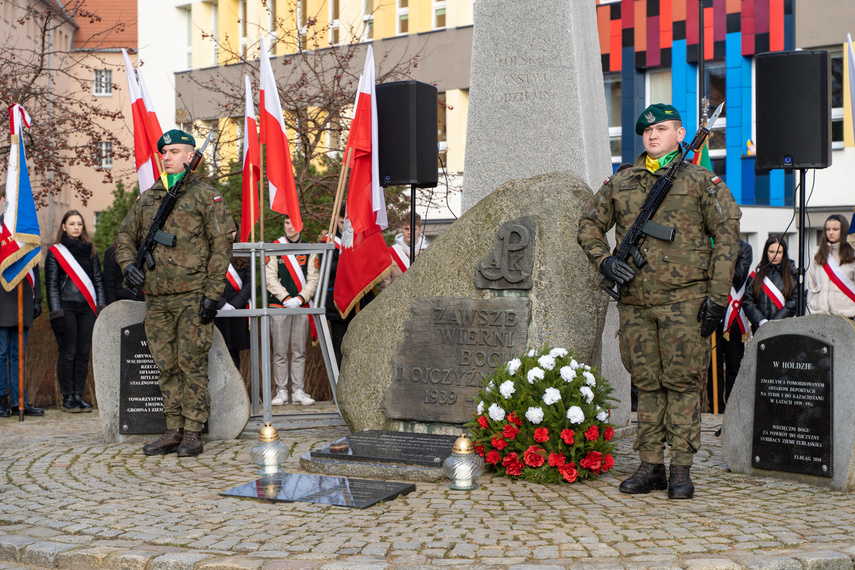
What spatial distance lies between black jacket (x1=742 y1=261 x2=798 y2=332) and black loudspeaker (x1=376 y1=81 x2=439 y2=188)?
11.4ft

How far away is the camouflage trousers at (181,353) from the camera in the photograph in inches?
290

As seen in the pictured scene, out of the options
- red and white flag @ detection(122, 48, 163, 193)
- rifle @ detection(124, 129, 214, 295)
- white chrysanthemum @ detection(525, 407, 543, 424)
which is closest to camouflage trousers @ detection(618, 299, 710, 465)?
white chrysanthemum @ detection(525, 407, 543, 424)

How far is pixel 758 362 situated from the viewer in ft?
21.3

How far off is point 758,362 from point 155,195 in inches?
172

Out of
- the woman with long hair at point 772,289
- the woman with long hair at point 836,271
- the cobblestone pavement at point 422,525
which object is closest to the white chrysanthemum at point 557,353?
the cobblestone pavement at point 422,525

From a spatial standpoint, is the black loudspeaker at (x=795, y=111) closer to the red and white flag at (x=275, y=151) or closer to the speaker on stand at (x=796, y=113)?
the speaker on stand at (x=796, y=113)

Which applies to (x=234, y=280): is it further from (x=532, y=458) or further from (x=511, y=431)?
(x=532, y=458)

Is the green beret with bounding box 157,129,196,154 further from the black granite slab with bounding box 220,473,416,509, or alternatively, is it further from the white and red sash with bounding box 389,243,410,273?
the white and red sash with bounding box 389,243,410,273

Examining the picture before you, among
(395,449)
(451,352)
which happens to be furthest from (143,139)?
(395,449)

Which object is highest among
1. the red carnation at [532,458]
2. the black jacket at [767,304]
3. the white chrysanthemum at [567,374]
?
the black jacket at [767,304]

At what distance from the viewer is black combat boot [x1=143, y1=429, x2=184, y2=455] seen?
7363 mm

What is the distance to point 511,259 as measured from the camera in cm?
707

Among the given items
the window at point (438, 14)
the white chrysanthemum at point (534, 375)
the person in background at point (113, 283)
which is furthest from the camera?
the window at point (438, 14)

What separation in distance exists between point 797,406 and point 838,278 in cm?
355
